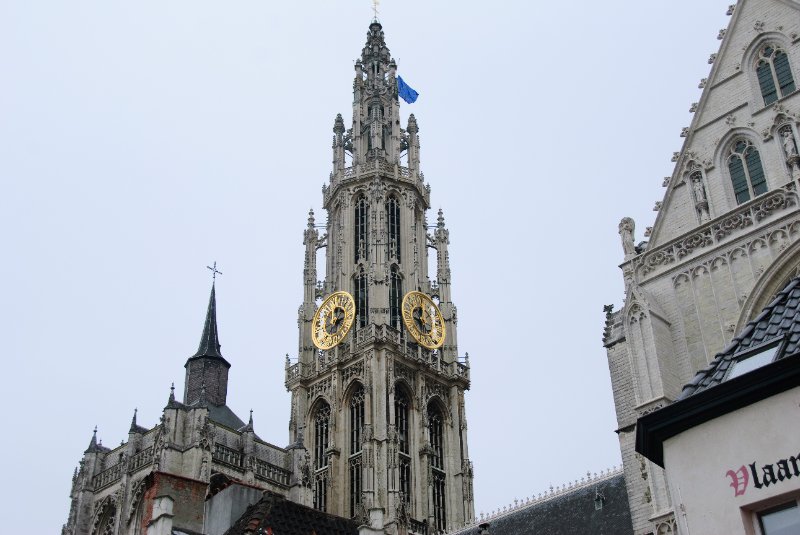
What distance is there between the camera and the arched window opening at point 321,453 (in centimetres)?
5219

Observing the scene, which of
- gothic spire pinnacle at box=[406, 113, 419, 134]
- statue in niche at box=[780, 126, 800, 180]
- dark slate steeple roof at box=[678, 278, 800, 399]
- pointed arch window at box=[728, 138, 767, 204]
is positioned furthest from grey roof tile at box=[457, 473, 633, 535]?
gothic spire pinnacle at box=[406, 113, 419, 134]

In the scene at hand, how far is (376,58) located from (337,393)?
26353 mm

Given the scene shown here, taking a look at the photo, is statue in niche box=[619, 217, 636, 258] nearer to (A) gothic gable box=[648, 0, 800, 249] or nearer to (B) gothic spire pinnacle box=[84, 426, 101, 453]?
(A) gothic gable box=[648, 0, 800, 249]

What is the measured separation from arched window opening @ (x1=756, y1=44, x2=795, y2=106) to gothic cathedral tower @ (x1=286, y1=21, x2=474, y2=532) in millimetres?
28184

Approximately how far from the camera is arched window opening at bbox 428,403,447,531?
5219 cm

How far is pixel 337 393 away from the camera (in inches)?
2114

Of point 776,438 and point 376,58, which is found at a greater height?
point 376,58

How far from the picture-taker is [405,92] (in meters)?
69.1

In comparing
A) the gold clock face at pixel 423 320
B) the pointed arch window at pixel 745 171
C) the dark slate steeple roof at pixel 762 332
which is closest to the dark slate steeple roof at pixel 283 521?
the dark slate steeple roof at pixel 762 332

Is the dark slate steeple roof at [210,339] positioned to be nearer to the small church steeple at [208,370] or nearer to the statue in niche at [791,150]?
the small church steeple at [208,370]

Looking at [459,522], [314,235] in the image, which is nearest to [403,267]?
[314,235]

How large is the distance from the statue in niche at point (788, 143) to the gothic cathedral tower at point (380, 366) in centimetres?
2848

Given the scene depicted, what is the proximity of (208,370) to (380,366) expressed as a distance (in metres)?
8.92

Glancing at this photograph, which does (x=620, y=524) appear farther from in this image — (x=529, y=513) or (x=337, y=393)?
(x=337, y=393)
